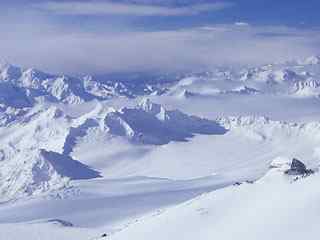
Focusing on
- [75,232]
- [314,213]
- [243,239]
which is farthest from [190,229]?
[75,232]

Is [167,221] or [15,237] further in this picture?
[15,237]

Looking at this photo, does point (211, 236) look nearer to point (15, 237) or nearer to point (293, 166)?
point (293, 166)

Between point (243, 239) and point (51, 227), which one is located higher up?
point (51, 227)

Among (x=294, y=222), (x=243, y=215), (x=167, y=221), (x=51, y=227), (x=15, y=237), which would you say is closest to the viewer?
(x=294, y=222)

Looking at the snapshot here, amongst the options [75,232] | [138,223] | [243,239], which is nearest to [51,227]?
[75,232]

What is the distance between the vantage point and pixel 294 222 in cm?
8956

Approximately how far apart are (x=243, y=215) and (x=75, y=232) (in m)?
63.8

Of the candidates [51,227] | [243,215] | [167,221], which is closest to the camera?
[243,215]

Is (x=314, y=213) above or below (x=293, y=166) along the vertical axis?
below

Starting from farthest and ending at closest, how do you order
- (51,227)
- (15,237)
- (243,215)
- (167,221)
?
(51,227) < (15,237) < (167,221) < (243,215)

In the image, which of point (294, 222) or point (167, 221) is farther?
point (167, 221)

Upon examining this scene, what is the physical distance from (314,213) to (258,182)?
1719cm

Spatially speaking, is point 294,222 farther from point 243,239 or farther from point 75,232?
point 75,232

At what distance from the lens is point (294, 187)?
3915 inches
